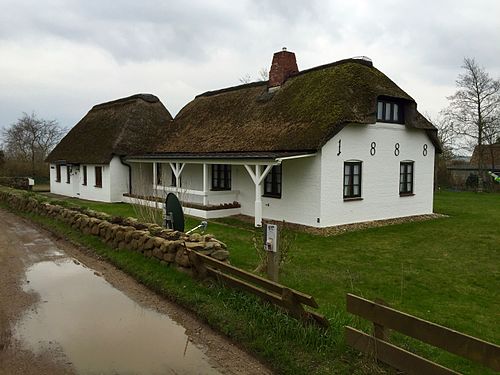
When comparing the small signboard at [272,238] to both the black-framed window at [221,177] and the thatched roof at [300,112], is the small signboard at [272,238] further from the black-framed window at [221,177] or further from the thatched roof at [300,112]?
the black-framed window at [221,177]

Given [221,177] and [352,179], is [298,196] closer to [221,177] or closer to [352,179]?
[352,179]

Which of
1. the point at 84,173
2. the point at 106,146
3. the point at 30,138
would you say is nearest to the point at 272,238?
the point at 106,146

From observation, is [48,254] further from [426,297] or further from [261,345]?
[426,297]

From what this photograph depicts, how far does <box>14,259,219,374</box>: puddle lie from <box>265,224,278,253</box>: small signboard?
1.73 metres

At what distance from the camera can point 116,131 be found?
2478 cm

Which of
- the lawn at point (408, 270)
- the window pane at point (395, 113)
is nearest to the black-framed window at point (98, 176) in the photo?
the lawn at point (408, 270)

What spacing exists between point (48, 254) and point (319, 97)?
1029 cm

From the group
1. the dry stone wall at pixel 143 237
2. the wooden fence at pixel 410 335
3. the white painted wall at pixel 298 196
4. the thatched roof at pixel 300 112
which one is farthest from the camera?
the thatched roof at pixel 300 112

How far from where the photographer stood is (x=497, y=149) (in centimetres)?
4328

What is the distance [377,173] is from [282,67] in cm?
654

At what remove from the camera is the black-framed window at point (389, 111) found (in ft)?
51.9

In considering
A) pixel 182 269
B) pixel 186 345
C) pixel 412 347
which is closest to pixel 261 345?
pixel 186 345

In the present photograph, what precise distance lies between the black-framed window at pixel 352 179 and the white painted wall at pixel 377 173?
6.7 inches

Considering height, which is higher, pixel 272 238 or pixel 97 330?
pixel 272 238
